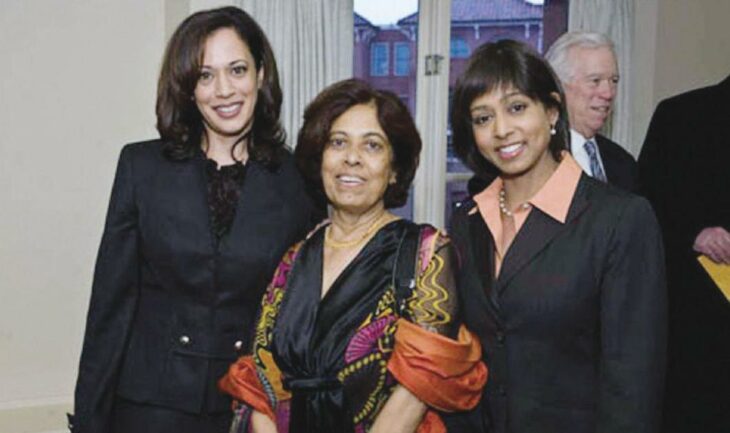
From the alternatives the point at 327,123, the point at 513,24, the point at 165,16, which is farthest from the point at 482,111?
the point at 513,24

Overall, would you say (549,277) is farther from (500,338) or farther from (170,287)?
(170,287)

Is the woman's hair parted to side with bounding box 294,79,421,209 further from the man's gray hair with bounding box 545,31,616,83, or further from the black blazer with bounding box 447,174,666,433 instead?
the man's gray hair with bounding box 545,31,616,83

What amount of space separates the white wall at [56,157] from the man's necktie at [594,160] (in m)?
1.52

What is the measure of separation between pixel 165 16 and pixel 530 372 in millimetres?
1964

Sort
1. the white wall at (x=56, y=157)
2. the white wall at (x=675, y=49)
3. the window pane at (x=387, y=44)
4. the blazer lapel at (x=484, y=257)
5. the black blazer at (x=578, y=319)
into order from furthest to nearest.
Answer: the white wall at (x=675, y=49), the window pane at (x=387, y=44), the white wall at (x=56, y=157), the blazer lapel at (x=484, y=257), the black blazer at (x=578, y=319)

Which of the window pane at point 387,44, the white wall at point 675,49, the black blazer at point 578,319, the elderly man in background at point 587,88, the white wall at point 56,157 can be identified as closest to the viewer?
the black blazer at point 578,319

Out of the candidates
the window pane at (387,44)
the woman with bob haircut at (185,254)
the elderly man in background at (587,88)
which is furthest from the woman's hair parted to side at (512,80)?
the window pane at (387,44)

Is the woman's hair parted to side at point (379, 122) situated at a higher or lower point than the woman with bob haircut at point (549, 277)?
higher

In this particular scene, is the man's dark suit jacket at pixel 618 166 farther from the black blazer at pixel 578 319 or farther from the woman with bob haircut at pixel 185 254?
the woman with bob haircut at pixel 185 254

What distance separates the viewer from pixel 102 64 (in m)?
2.93

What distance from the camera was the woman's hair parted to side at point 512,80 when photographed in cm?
167

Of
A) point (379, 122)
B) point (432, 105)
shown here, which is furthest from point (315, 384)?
point (432, 105)

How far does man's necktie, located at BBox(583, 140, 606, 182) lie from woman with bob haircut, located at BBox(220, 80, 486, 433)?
738 mm

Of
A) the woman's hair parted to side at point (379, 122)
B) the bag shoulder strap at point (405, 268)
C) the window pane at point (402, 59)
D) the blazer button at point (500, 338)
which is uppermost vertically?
the window pane at point (402, 59)
